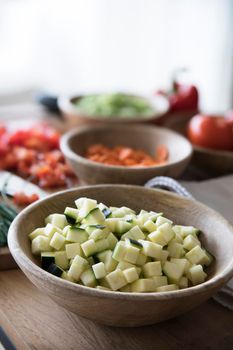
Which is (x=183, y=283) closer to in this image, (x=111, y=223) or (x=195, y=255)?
(x=195, y=255)

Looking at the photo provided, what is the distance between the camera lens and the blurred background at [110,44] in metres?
4.50

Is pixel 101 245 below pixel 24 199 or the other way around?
the other way around

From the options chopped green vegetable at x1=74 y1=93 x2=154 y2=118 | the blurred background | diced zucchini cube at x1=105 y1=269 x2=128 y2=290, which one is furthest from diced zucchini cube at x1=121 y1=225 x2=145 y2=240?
the blurred background

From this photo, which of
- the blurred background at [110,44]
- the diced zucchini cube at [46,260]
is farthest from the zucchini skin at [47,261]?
the blurred background at [110,44]

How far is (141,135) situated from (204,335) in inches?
36.4

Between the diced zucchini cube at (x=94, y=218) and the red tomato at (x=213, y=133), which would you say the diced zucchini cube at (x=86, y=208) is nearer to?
the diced zucchini cube at (x=94, y=218)

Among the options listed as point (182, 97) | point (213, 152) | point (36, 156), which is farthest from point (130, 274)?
point (182, 97)

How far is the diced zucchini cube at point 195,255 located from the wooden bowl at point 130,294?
1.5 inches

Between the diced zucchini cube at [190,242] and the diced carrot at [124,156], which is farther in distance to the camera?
the diced carrot at [124,156]

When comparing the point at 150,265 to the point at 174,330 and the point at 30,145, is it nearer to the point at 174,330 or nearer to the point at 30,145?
the point at 174,330

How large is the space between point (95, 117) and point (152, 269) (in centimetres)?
101

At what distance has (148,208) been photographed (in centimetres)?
150

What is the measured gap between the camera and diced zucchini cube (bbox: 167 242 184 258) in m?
1.29

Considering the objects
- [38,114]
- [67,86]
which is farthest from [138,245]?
[67,86]
